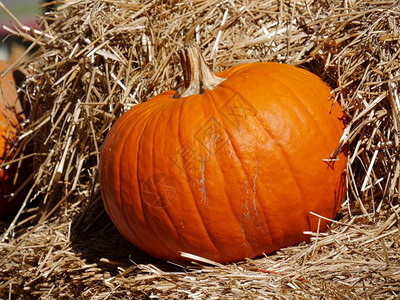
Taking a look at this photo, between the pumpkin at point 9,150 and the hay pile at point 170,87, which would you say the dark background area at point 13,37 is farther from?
the pumpkin at point 9,150

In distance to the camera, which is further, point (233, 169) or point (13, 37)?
point (13, 37)

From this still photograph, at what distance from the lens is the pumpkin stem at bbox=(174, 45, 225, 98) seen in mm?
2213

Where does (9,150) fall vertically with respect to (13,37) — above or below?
below

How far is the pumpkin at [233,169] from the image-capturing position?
1964mm

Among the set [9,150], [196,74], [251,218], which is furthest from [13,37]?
[251,218]

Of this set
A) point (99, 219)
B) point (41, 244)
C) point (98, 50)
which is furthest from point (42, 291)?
point (98, 50)

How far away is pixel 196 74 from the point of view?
2.22 metres

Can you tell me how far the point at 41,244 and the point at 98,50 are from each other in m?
1.10

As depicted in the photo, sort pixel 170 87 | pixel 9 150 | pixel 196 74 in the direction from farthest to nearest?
pixel 9 150 < pixel 170 87 < pixel 196 74

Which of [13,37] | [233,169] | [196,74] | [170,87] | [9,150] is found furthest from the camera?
[13,37]

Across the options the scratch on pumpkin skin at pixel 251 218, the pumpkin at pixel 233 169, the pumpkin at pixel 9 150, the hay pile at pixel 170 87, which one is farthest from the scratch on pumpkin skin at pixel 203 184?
the pumpkin at pixel 9 150

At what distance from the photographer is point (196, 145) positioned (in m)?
1.98

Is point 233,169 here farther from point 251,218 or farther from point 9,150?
point 9,150

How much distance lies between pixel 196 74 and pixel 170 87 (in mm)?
530
